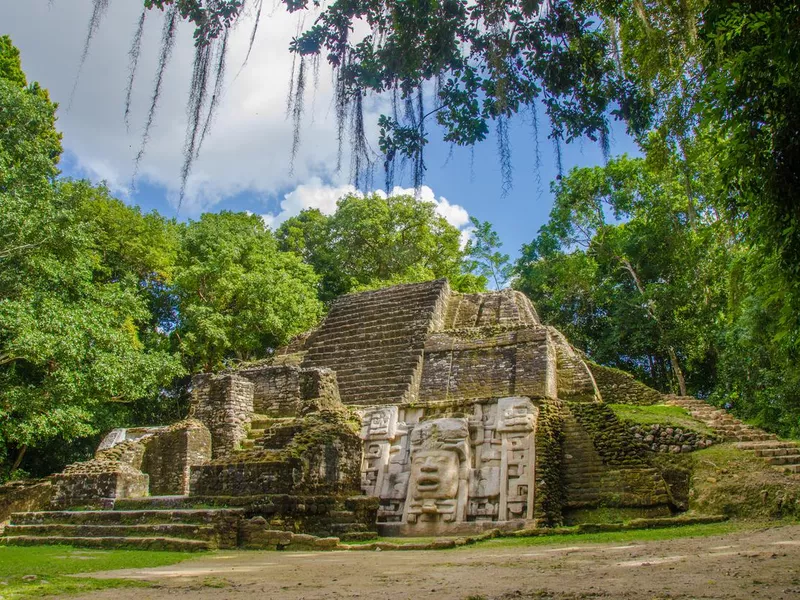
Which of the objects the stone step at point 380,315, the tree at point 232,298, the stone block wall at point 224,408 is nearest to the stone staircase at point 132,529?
the stone block wall at point 224,408

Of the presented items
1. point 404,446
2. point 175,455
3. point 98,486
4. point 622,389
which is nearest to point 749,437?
point 622,389

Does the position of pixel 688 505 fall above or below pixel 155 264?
below

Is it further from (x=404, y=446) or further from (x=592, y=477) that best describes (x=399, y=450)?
(x=592, y=477)

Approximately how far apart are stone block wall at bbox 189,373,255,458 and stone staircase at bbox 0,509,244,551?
10.2 feet

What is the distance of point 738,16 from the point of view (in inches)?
146

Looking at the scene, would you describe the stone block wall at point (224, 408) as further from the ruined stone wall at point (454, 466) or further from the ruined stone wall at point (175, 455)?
the ruined stone wall at point (454, 466)

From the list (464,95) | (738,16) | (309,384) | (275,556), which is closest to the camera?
(738,16)

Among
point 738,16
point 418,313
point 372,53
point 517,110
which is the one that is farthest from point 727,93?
point 418,313

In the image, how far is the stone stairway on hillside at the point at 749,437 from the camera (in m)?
9.25

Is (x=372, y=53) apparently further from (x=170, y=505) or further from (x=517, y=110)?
(x=170, y=505)

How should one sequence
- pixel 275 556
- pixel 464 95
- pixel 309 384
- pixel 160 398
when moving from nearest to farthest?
pixel 464 95, pixel 275 556, pixel 309 384, pixel 160 398

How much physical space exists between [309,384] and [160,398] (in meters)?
11.3

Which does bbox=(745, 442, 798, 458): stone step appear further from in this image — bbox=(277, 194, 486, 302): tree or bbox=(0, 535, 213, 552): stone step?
bbox=(277, 194, 486, 302): tree

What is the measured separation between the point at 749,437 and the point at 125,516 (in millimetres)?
9719
